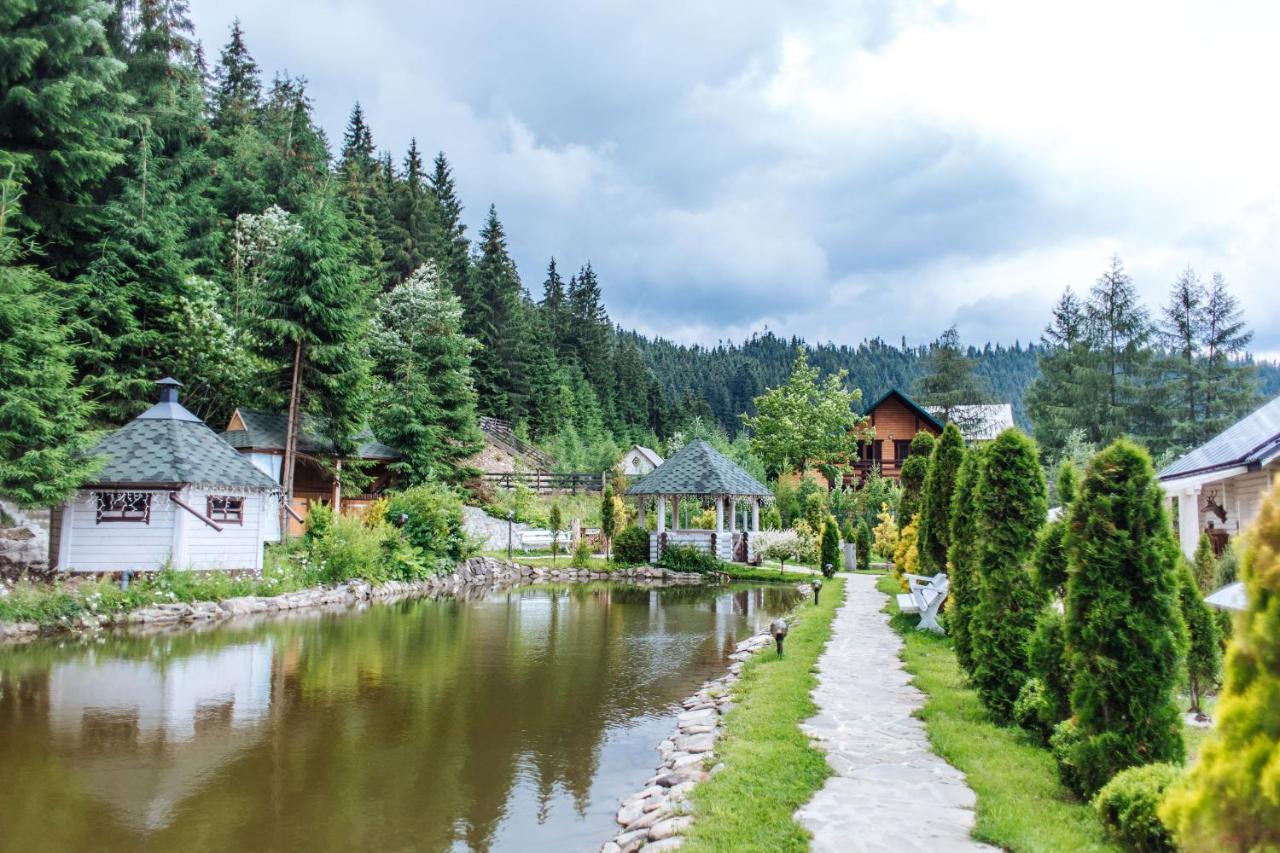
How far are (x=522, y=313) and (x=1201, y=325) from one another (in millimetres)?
33780

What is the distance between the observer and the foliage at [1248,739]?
168cm

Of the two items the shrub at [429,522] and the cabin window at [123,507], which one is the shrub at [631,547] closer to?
the shrub at [429,522]

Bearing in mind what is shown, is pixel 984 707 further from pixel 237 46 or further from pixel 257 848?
pixel 237 46

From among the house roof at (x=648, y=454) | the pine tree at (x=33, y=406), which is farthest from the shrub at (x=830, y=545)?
the house roof at (x=648, y=454)

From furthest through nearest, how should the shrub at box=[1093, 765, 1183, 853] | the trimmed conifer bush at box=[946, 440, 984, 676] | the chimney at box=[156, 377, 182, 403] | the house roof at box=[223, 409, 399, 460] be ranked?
the house roof at box=[223, 409, 399, 460], the chimney at box=[156, 377, 182, 403], the trimmed conifer bush at box=[946, 440, 984, 676], the shrub at box=[1093, 765, 1183, 853]

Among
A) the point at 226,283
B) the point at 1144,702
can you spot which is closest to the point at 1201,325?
the point at 1144,702

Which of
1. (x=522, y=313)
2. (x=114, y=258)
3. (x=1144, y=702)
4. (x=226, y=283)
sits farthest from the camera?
(x=522, y=313)

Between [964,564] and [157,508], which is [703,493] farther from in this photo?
[964,564]

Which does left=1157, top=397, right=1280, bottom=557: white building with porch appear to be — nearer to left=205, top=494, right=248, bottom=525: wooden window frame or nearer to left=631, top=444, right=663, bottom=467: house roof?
left=205, top=494, right=248, bottom=525: wooden window frame

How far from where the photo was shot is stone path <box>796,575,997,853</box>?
423 cm

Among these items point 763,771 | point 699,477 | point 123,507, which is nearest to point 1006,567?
point 763,771

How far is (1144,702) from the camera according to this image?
4.34m

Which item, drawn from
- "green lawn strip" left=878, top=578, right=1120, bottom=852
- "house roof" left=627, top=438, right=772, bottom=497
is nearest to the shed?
"house roof" left=627, top=438, right=772, bottom=497

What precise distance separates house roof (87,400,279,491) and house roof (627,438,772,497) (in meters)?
11.8
